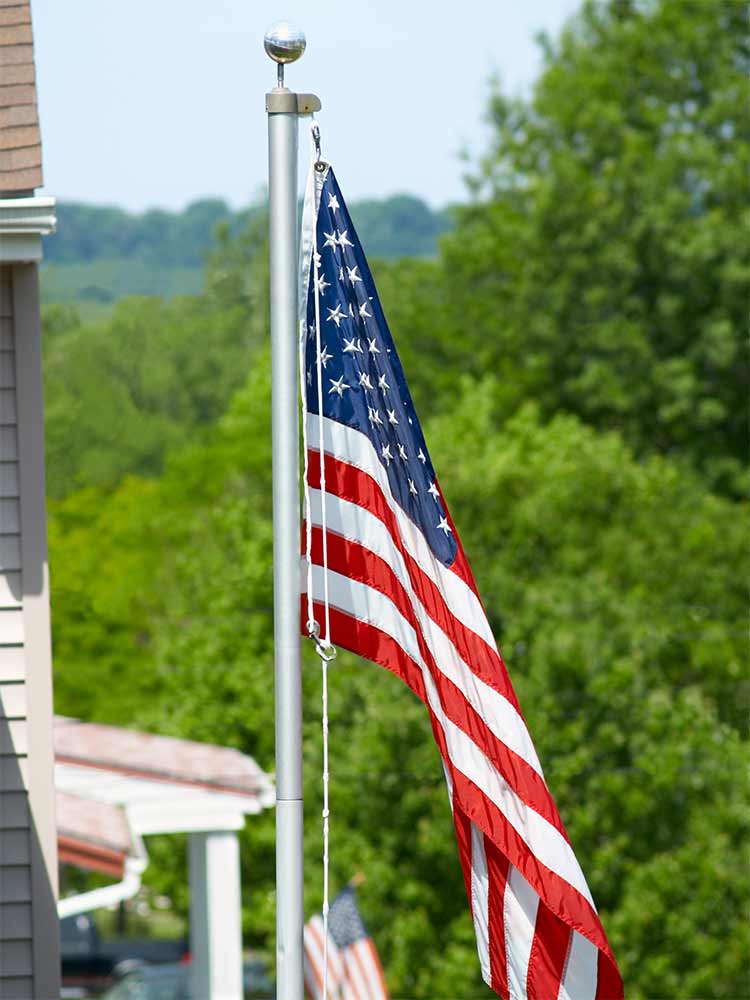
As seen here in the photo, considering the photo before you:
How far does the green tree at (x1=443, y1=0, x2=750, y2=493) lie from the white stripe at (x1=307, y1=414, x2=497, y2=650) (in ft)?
89.7

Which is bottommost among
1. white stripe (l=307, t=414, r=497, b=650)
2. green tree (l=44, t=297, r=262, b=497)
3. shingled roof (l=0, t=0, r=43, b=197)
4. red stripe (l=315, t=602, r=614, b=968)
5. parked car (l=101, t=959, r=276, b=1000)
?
parked car (l=101, t=959, r=276, b=1000)

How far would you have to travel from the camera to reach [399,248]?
5666 cm

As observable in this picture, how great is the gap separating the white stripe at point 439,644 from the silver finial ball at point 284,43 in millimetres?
1106

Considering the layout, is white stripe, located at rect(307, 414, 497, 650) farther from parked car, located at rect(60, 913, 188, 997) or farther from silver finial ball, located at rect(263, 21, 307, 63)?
parked car, located at rect(60, 913, 188, 997)

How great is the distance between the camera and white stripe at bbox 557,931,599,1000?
4.33m

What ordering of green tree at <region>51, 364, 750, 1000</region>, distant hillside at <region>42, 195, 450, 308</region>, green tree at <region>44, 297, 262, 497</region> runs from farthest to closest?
distant hillside at <region>42, 195, 450, 308</region> < green tree at <region>44, 297, 262, 497</region> < green tree at <region>51, 364, 750, 1000</region>

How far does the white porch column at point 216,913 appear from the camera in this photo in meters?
10.3

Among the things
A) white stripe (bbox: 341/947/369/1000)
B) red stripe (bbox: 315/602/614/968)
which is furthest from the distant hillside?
red stripe (bbox: 315/602/614/968)

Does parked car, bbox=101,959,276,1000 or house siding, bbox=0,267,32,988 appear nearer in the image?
house siding, bbox=0,267,32,988

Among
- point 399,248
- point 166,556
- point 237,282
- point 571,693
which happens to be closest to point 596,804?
point 571,693

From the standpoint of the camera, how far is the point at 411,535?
436 centimetres

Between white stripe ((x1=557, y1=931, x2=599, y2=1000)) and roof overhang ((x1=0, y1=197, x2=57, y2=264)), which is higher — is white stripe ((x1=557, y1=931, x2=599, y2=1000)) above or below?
below

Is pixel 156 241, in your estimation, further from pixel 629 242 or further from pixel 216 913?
pixel 216 913

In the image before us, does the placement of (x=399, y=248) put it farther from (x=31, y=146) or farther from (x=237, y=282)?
(x=31, y=146)
